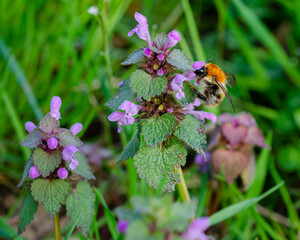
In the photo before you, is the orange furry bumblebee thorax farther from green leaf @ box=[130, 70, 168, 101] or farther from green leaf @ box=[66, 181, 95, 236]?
green leaf @ box=[66, 181, 95, 236]

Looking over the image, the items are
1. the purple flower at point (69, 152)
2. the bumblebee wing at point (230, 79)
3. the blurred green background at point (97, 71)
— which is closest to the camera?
the purple flower at point (69, 152)

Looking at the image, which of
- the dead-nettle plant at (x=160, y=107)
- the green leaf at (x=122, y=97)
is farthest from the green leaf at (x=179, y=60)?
the green leaf at (x=122, y=97)

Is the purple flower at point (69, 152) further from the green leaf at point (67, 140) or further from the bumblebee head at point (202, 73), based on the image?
the bumblebee head at point (202, 73)

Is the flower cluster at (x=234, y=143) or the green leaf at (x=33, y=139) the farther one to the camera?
the flower cluster at (x=234, y=143)

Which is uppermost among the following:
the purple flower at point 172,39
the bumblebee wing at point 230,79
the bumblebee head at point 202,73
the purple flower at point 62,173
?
the purple flower at point 172,39

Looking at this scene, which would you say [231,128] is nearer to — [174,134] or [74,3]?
[174,134]

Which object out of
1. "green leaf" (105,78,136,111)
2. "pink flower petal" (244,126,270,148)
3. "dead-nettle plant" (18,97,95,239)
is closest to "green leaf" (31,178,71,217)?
"dead-nettle plant" (18,97,95,239)

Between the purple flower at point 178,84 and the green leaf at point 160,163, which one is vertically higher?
the purple flower at point 178,84

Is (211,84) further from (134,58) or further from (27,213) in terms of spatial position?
(27,213)
